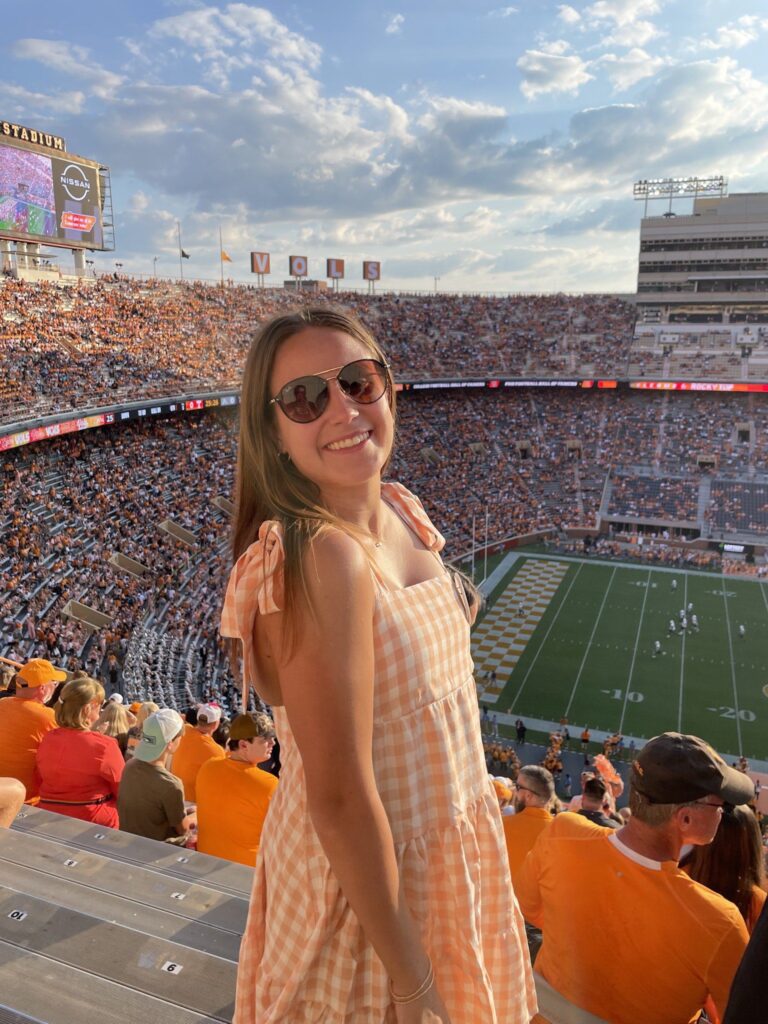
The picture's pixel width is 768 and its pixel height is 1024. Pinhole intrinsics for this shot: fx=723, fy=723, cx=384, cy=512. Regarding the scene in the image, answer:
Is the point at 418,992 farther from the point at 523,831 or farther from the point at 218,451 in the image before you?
the point at 218,451

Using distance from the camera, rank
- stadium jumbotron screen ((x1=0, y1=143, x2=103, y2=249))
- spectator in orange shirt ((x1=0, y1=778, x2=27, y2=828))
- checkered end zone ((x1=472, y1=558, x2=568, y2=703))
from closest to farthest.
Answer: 1. spectator in orange shirt ((x1=0, y1=778, x2=27, y2=828))
2. checkered end zone ((x1=472, y1=558, x2=568, y2=703))
3. stadium jumbotron screen ((x1=0, y1=143, x2=103, y2=249))

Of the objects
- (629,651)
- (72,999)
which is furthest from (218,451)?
(72,999)

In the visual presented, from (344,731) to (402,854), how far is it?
1.21 feet

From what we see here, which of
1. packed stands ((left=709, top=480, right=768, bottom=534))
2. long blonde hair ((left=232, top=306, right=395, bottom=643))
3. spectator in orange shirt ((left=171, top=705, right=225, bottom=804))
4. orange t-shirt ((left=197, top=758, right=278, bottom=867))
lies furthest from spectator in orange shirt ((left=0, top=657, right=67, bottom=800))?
packed stands ((left=709, top=480, right=768, bottom=534))

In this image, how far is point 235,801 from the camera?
4.01 meters

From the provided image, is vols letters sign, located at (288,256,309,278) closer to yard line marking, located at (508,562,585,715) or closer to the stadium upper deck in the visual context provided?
the stadium upper deck

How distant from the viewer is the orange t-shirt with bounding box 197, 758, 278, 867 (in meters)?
3.96

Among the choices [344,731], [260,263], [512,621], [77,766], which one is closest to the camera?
[344,731]

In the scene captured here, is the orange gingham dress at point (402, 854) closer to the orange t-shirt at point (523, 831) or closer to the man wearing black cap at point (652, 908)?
the man wearing black cap at point (652, 908)

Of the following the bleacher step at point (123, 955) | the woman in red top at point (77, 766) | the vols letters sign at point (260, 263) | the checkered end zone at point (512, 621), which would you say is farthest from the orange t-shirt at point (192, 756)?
the vols letters sign at point (260, 263)

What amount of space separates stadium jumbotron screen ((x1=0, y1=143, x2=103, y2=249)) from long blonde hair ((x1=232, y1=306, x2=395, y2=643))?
32.7 m

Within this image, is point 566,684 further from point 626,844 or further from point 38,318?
point 38,318

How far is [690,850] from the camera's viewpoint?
3.09 m

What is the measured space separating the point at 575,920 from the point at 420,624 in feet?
5.37
